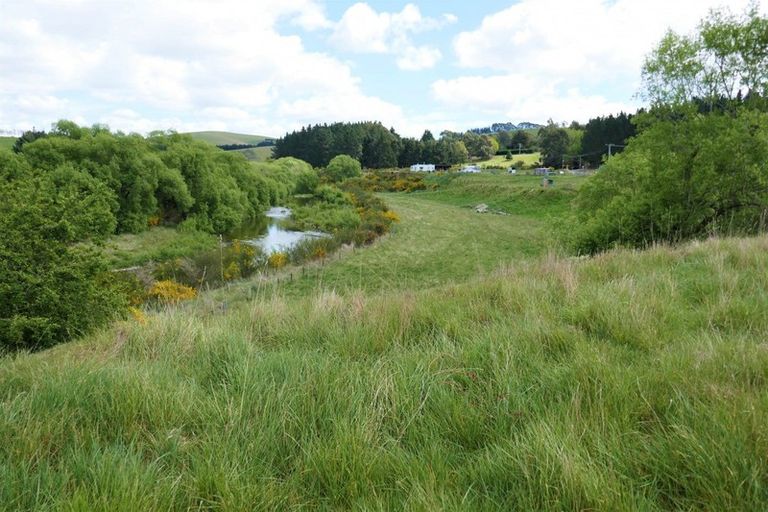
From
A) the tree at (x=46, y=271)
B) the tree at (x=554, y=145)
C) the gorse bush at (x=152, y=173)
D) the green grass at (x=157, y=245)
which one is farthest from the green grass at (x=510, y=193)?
the tree at (x=46, y=271)

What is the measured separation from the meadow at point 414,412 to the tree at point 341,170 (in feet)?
285

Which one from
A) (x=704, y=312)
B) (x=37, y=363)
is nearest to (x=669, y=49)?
(x=704, y=312)

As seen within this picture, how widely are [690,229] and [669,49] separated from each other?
6802 millimetres

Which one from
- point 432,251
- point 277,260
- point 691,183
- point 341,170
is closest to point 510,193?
point 432,251

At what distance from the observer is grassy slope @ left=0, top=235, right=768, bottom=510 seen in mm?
1798

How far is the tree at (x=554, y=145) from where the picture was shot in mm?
86812

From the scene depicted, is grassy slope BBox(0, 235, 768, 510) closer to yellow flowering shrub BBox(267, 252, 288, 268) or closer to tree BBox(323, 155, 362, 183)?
yellow flowering shrub BBox(267, 252, 288, 268)

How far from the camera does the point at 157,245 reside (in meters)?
29.9

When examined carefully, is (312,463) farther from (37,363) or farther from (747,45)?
(747,45)

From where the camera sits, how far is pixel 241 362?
3.16 m

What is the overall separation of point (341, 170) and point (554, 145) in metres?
42.3

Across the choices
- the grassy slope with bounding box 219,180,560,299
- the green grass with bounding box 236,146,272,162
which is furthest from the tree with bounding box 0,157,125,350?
the green grass with bounding box 236,146,272,162

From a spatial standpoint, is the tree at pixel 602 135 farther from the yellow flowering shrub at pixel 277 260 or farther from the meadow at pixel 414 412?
the meadow at pixel 414 412

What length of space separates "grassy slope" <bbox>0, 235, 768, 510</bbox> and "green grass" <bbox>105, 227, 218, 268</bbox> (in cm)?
2480
